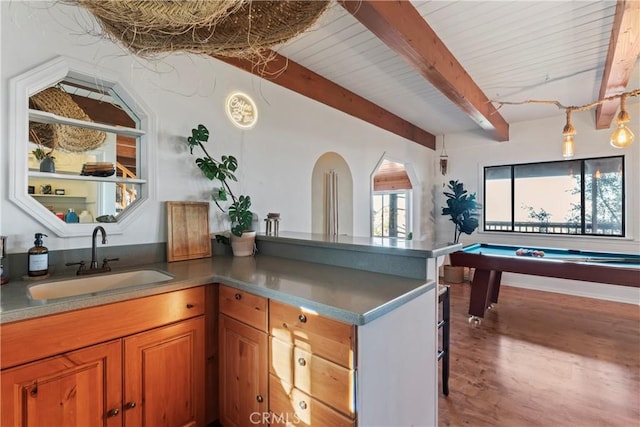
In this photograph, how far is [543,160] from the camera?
4684 mm

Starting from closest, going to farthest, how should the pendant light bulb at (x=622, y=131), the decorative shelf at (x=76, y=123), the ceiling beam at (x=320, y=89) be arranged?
the decorative shelf at (x=76, y=123) → the pendant light bulb at (x=622, y=131) → the ceiling beam at (x=320, y=89)

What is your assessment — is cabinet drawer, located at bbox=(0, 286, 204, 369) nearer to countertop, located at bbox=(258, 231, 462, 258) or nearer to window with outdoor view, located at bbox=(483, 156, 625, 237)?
countertop, located at bbox=(258, 231, 462, 258)

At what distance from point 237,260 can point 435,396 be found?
1.52 meters

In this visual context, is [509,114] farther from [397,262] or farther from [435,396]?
[435,396]

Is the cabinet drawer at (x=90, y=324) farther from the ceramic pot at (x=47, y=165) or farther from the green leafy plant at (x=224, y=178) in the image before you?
the ceramic pot at (x=47, y=165)

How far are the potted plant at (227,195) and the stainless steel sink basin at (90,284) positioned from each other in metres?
0.62

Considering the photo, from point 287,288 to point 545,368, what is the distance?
7.75 feet

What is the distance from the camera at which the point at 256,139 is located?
9.11ft

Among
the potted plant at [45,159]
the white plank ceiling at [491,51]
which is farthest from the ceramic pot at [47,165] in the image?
the white plank ceiling at [491,51]

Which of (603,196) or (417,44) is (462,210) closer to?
(603,196)

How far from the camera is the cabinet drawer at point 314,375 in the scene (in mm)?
1129

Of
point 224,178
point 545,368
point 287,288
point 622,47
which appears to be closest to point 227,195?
point 224,178

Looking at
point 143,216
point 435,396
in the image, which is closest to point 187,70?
point 143,216

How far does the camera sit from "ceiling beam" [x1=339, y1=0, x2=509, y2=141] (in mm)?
1810
